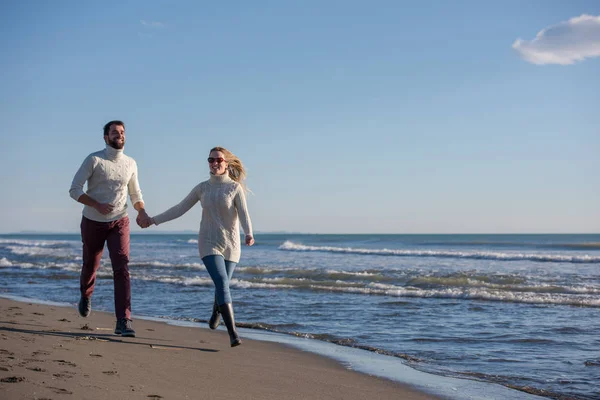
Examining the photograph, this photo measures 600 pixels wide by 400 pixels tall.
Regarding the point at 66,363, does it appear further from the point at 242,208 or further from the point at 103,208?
the point at 242,208

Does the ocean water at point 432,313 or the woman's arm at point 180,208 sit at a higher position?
the woman's arm at point 180,208

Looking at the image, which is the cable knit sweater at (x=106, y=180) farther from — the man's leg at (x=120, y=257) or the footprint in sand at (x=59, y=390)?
the footprint in sand at (x=59, y=390)

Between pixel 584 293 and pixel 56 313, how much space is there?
10.1 m

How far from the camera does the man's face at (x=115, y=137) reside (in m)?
5.72

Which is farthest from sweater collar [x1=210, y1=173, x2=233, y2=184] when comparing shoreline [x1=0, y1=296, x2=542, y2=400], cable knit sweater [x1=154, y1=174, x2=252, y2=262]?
shoreline [x1=0, y1=296, x2=542, y2=400]

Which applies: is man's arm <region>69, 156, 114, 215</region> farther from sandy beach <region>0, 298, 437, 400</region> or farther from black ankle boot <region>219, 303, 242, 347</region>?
black ankle boot <region>219, 303, 242, 347</region>

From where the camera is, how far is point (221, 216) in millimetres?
5594

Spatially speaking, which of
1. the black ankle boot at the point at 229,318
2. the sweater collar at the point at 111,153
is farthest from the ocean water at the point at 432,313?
the sweater collar at the point at 111,153

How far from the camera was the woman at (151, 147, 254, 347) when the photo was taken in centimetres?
549

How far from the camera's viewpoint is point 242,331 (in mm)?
7715

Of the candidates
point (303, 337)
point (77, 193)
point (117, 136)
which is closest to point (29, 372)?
point (77, 193)

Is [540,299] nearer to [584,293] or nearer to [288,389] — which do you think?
[584,293]

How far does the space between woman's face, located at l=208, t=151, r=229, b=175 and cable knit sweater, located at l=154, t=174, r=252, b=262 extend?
49 millimetres

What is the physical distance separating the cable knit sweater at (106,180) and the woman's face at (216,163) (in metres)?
0.86
